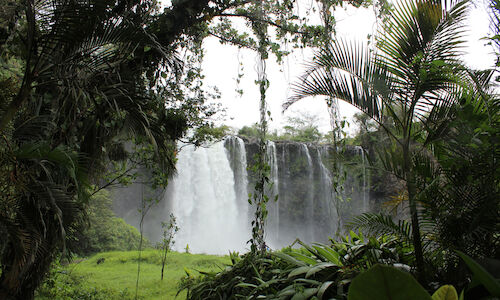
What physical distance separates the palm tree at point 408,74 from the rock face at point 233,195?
1011 cm

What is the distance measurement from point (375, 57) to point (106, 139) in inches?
115

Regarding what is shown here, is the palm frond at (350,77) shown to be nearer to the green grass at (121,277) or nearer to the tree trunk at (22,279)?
the green grass at (121,277)

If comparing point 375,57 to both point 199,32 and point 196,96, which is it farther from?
point 196,96

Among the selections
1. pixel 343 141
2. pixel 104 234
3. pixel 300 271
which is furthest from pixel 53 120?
pixel 104 234

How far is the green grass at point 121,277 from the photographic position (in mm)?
4637

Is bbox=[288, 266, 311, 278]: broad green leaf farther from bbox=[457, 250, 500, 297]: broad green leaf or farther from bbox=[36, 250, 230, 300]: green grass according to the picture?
bbox=[457, 250, 500, 297]: broad green leaf

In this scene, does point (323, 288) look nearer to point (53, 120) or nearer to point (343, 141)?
point (343, 141)

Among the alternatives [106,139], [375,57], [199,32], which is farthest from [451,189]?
[199,32]

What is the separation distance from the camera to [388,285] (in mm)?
752

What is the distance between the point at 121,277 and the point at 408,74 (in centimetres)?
642

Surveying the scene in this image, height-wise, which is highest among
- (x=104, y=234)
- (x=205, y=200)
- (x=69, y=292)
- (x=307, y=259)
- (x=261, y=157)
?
(x=261, y=157)

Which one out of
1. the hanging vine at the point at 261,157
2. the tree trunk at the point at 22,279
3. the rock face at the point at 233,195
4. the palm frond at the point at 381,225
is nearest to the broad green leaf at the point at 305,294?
the palm frond at the point at 381,225

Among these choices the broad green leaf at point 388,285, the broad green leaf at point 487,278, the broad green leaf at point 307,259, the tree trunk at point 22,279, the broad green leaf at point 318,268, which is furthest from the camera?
the broad green leaf at point 307,259

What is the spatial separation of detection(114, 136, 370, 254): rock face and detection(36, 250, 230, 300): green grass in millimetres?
4101
